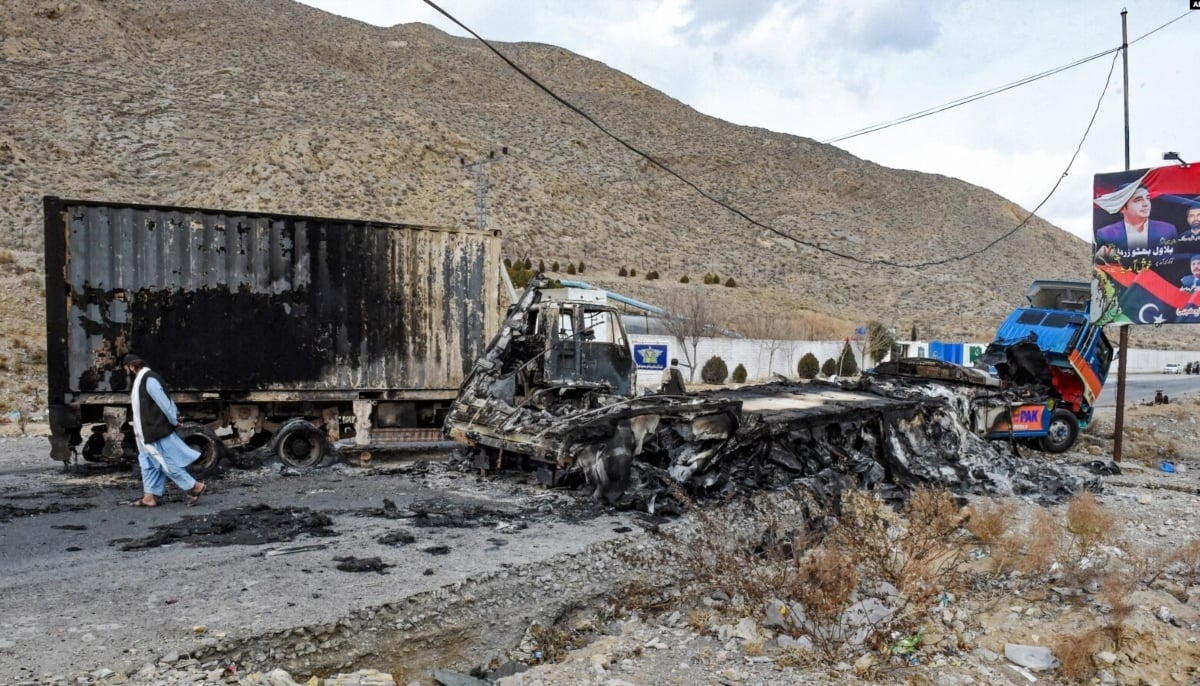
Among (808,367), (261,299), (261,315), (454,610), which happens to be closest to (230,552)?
(454,610)

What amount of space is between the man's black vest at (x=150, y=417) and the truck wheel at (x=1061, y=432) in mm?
12515

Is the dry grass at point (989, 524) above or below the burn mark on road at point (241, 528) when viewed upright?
below

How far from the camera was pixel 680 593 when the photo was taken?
5688 mm

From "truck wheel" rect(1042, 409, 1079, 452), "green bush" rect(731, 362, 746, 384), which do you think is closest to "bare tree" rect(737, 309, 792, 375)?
"green bush" rect(731, 362, 746, 384)

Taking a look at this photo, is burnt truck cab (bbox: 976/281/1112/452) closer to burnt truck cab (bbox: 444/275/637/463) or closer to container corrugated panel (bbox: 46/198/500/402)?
burnt truck cab (bbox: 444/275/637/463)

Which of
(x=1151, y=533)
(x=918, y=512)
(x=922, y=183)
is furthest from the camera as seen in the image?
(x=922, y=183)

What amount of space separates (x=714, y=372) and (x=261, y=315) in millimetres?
20267

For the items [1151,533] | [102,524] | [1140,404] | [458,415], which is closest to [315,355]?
[458,415]

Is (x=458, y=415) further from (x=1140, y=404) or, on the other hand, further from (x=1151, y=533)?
(x=1140, y=404)

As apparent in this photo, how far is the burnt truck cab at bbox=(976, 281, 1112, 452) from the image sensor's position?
41.8 feet

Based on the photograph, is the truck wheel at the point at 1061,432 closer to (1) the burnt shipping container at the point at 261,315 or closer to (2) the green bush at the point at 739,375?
(1) the burnt shipping container at the point at 261,315

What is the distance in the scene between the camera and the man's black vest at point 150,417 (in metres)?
7.34

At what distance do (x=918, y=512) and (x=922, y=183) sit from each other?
8512cm

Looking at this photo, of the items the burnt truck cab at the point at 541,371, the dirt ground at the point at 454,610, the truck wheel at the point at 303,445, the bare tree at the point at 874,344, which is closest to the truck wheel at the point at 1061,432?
the dirt ground at the point at 454,610
